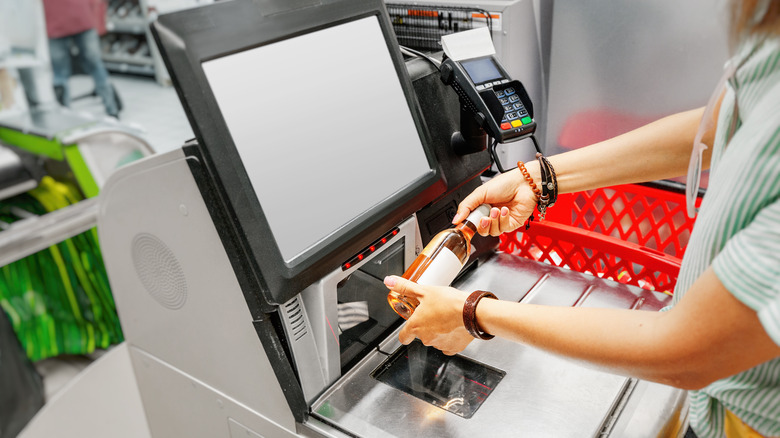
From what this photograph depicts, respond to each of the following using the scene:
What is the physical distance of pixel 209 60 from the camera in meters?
0.92

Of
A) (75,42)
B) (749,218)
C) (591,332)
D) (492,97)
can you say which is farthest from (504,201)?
(75,42)

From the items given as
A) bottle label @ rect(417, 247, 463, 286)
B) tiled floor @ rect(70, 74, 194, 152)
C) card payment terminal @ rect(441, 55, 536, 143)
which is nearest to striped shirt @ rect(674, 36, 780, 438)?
bottle label @ rect(417, 247, 463, 286)

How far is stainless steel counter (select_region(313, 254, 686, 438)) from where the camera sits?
109 centimetres

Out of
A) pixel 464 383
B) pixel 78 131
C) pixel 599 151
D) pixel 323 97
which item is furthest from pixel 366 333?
pixel 78 131

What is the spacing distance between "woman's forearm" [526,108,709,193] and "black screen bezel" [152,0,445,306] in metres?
0.45

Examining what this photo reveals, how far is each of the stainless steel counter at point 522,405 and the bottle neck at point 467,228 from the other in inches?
10.1

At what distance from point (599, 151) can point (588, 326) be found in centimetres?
54

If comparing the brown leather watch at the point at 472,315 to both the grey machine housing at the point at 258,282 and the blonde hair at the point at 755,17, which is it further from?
the blonde hair at the point at 755,17

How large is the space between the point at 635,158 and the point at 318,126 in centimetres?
65

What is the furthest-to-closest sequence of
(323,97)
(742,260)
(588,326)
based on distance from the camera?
(323,97), (588,326), (742,260)

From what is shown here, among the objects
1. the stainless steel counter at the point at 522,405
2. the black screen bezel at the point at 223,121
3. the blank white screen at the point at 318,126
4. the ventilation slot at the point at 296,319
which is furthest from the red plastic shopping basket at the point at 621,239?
the ventilation slot at the point at 296,319

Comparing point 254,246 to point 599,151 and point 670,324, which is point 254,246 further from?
point 599,151

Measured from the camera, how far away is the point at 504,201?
1.36m

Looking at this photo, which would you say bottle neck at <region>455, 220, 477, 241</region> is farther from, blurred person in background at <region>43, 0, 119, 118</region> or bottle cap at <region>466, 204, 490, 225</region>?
blurred person in background at <region>43, 0, 119, 118</region>
